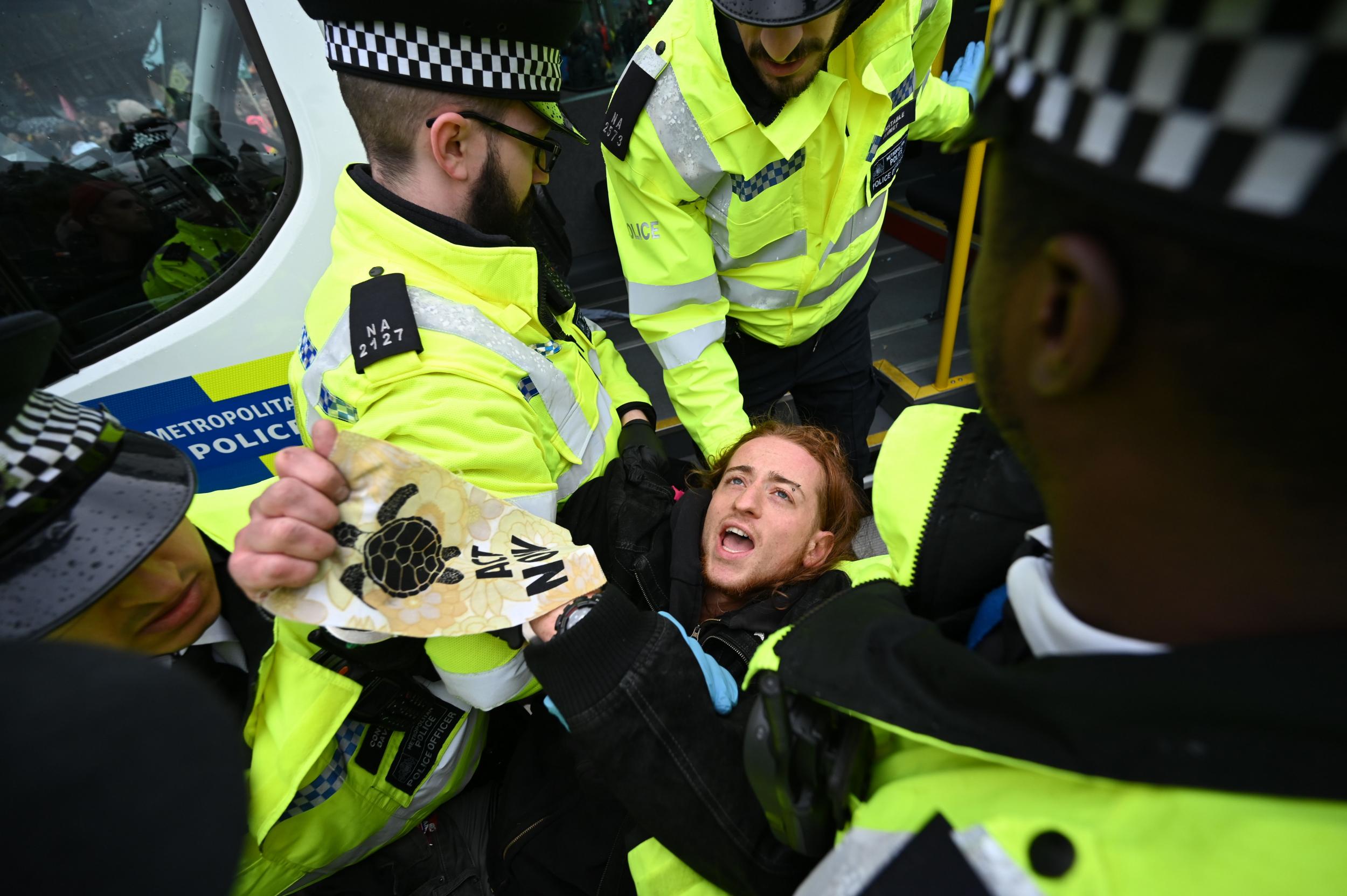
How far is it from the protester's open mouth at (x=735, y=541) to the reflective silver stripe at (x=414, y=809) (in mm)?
819

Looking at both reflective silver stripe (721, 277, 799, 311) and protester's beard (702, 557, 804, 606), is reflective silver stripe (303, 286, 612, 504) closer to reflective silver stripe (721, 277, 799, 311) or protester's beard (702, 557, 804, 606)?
protester's beard (702, 557, 804, 606)

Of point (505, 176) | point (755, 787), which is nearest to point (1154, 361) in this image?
point (755, 787)

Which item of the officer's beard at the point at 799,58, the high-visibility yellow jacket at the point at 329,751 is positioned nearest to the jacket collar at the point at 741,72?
the officer's beard at the point at 799,58

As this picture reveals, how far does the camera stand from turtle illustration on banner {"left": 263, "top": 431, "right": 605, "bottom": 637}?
3.32 ft

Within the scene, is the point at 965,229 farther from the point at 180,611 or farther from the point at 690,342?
the point at 180,611

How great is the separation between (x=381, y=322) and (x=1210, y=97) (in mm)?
1238

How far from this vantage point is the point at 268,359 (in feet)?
6.94

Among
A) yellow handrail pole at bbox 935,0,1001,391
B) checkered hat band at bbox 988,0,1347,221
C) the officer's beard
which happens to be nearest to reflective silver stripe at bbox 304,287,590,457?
the officer's beard

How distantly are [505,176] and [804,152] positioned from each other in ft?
2.94

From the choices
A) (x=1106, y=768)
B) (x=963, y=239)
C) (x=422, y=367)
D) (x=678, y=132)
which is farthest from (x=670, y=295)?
(x=1106, y=768)

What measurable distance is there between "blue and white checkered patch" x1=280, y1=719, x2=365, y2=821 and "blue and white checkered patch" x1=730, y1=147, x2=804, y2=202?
1.67m

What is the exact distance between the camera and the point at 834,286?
225cm

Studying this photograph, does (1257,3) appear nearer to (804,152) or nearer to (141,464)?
(141,464)

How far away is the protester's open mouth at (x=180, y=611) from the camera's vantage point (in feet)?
3.61
